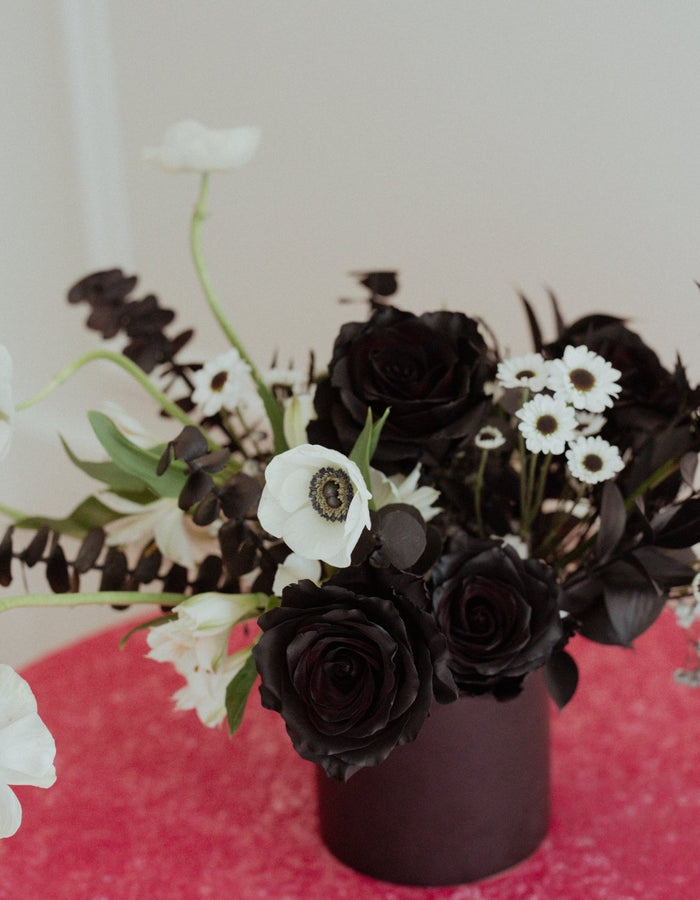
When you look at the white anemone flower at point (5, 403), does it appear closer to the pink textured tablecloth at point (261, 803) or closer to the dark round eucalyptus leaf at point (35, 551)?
the dark round eucalyptus leaf at point (35, 551)

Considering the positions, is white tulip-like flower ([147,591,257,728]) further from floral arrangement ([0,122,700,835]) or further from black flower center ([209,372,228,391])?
black flower center ([209,372,228,391])

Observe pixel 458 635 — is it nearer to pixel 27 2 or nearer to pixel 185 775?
pixel 185 775

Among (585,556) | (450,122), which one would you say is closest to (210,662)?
(585,556)

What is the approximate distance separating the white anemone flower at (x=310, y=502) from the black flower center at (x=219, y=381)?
15 centimetres

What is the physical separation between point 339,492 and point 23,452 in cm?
114

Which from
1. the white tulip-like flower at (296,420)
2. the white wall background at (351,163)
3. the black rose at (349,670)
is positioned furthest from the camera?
the white wall background at (351,163)

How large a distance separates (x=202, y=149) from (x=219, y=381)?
0.17 m

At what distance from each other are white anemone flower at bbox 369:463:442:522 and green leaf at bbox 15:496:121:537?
0.67 feet

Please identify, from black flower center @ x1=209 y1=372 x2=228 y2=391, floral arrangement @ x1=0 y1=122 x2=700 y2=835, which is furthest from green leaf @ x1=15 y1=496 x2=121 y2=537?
black flower center @ x1=209 y1=372 x2=228 y2=391

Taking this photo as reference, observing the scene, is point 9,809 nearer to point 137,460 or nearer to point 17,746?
point 17,746

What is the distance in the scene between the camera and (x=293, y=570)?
0.57 m

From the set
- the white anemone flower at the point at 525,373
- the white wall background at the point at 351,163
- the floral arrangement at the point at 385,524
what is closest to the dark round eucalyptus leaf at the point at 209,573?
the floral arrangement at the point at 385,524

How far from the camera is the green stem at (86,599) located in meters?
0.54

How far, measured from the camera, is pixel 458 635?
545 millimetres
